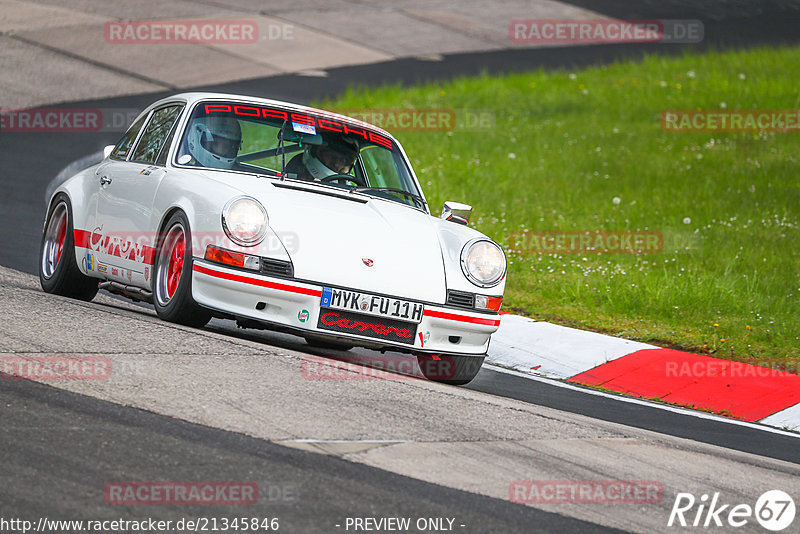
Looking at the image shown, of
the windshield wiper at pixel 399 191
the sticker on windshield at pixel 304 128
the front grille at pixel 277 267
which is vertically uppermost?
the sticker on windshield at pixel 304 128

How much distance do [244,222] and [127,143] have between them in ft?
7.60

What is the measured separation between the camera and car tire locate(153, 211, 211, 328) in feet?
21.2

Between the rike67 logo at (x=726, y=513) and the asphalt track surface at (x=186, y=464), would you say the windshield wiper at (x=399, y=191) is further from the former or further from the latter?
the rike67 logo at (x=726, y=513)

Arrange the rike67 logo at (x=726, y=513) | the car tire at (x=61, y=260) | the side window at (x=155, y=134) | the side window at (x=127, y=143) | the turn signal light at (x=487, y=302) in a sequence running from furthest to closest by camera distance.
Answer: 1. the side window at (x=127, y=143)
2. the car tire at (x=61, y=260)
3. the side window at (x=155, y=134)
4. the turn signal light at (x=487, y=302)
5. the rike67 logo at (x=726, y=513)

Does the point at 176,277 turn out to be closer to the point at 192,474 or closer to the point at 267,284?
the point at 267,284

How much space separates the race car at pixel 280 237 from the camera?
6.28 m

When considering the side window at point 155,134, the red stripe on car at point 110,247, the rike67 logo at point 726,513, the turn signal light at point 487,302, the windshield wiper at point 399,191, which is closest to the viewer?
the rike67 logo at point 726,513

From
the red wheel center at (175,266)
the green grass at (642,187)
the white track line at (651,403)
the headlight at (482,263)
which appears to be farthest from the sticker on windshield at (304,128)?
the green grass at (642,187)

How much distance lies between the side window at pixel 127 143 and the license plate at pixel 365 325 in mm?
2660

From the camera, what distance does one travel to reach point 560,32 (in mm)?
28156

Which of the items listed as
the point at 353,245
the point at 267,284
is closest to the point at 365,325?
the point at 353,245

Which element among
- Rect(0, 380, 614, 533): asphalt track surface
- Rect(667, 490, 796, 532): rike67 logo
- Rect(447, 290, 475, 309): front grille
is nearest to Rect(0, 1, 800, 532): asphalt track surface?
Rect(0, 380, 614, 533): asphalt track surface

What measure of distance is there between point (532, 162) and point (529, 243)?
413 cm

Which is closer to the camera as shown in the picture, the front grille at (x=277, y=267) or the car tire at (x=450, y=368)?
the front grille at (x=277, y=267)
